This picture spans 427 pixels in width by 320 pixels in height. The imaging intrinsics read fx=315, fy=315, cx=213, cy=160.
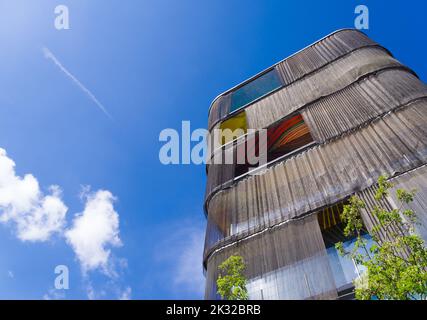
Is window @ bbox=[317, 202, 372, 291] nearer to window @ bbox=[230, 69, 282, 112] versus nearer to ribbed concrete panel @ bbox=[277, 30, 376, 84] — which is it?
ribbed concrete panel @ bbox=[277, 30, 376, 84]

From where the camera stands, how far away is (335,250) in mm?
7695

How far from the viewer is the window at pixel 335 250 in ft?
22.3

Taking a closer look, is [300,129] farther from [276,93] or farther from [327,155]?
[327,155]

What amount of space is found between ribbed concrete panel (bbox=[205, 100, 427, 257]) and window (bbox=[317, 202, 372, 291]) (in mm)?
484

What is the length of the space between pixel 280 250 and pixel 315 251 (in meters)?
0.95

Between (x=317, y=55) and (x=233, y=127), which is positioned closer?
(x=317, y=55)

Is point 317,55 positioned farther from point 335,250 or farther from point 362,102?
point 335,250

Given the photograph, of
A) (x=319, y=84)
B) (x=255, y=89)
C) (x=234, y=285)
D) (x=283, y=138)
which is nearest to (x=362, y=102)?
(x=319, y=84)

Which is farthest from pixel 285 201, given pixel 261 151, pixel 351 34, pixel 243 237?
pixel 351 34

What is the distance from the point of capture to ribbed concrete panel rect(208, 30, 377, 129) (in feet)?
49.2

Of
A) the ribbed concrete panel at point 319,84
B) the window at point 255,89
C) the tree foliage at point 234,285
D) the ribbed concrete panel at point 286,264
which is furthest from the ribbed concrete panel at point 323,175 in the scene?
the window at point 255,89

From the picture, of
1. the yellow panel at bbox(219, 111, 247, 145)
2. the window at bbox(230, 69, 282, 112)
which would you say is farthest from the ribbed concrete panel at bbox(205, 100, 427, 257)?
the window at bbox(230, 69, 282, 112)

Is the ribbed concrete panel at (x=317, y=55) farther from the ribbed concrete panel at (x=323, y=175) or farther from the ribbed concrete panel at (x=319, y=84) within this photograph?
the ribbed concrete panel at (x=323, y=175)

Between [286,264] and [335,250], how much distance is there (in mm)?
1237
